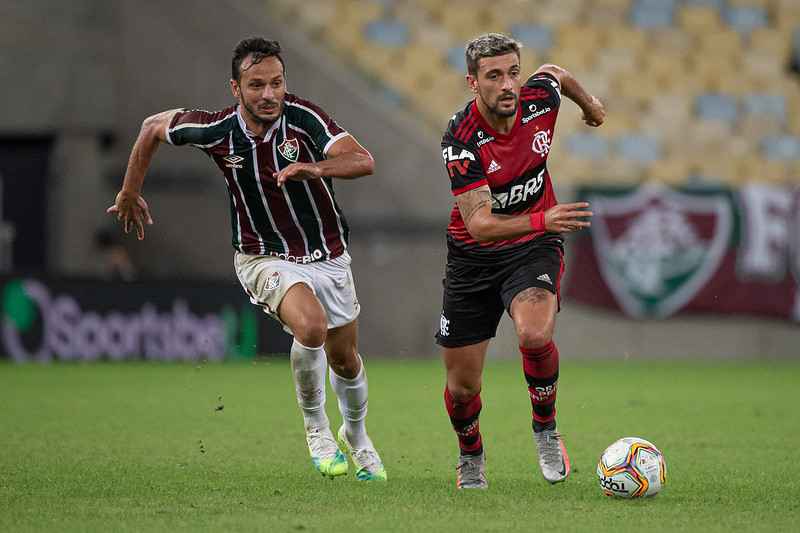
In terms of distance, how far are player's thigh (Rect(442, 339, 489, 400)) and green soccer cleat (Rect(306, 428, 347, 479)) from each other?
0.65m

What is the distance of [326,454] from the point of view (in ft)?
21.9

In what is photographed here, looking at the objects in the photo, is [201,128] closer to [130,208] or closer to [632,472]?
[130,208]

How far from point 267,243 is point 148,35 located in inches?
428

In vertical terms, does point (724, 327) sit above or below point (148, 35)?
below

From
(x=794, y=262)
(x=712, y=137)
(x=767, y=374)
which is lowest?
(x=767, y=374)

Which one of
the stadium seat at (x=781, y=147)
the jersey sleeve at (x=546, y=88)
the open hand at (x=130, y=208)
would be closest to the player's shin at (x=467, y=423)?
the jersey sleeve at (x=546, y=88)

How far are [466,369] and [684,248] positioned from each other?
10.2 meters

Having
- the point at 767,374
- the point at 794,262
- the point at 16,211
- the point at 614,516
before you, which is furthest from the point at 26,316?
→ the point at 614,516

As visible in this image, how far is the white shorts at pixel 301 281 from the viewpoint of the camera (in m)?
6.95

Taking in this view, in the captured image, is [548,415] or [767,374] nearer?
[548,415]

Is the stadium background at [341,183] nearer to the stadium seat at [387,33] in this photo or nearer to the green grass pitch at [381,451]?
the stadium seat at [387,33]

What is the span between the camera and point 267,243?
7.14 meters

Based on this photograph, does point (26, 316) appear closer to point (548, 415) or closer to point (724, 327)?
point (724, 327)

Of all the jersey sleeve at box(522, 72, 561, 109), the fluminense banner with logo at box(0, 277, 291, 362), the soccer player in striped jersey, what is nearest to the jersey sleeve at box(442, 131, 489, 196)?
the soccer player in striped jersey
